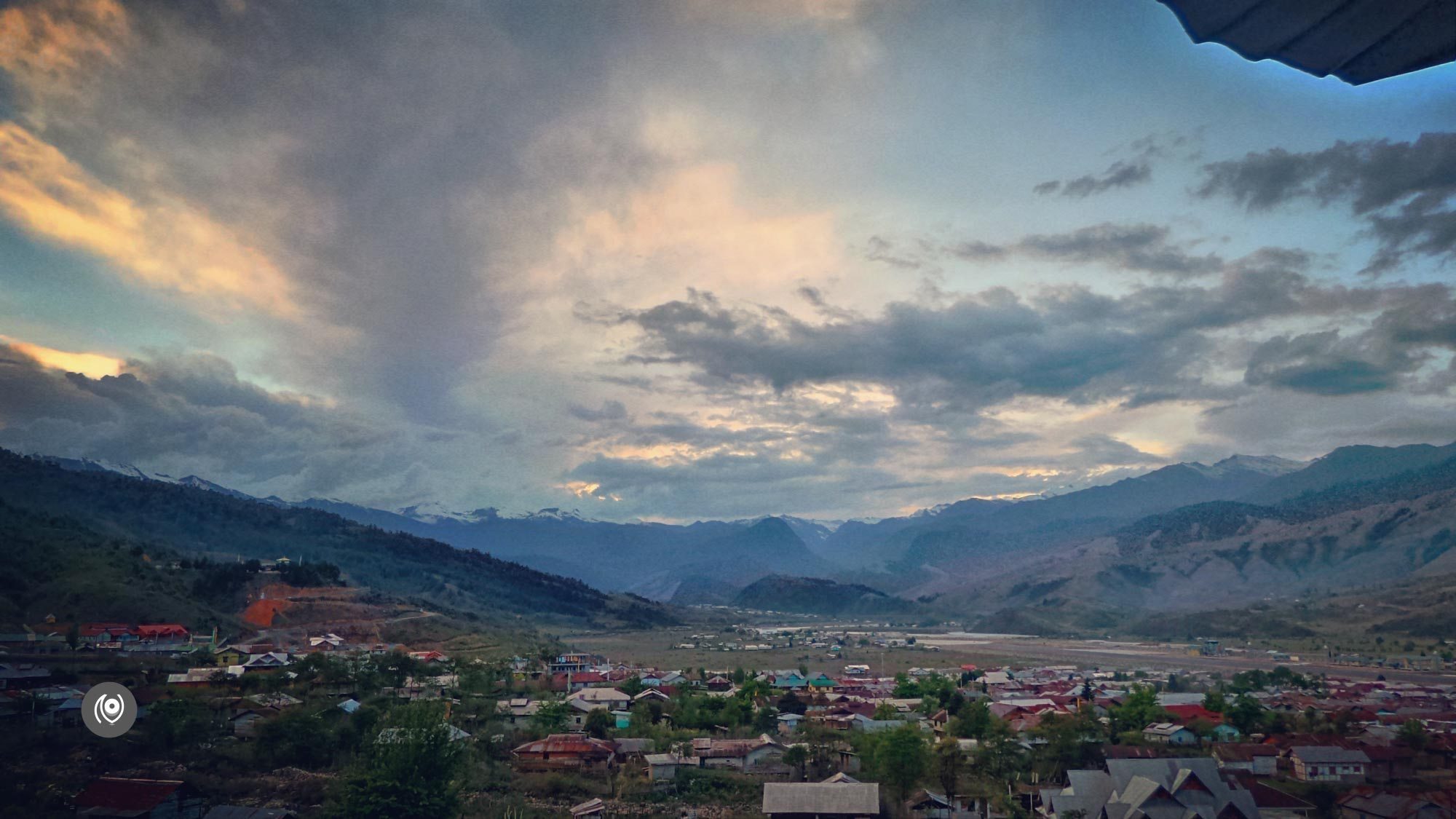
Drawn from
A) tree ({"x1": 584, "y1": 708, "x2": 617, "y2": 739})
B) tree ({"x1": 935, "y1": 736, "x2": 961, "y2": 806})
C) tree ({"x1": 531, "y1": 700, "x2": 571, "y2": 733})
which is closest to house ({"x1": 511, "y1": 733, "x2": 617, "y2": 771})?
tree ({"x1": 531, "y1": 700, "x2": 571, "y2": 733})

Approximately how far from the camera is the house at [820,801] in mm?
25000

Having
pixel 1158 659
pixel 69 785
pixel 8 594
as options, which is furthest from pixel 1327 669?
pixel 8 594

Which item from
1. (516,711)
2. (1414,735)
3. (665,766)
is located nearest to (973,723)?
(665,766)

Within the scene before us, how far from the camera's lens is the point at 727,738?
37.0m

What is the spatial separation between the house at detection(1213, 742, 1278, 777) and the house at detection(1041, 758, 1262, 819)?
Answer: 6.05 m

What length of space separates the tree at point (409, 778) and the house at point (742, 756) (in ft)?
34.9

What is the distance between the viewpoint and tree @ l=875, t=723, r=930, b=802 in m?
27.7

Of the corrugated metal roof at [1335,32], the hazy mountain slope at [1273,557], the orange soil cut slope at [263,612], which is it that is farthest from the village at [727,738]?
the hazy mountain slope at [1273,557]

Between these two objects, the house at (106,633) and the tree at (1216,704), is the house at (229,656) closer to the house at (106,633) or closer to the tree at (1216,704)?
the house at (106,633)

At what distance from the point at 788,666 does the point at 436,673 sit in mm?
33220

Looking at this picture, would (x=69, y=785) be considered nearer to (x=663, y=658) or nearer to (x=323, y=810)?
(x=323, y=810)

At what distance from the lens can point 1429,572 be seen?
113250 mm

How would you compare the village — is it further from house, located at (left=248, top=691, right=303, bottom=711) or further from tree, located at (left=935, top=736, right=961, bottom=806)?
house, located at (left=248, top=691, right=303, bottom=711)

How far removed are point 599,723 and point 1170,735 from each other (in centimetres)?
2403
